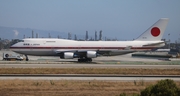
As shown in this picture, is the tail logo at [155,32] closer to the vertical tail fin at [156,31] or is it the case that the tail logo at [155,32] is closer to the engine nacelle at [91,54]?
the vertical tail fin at [156,31]

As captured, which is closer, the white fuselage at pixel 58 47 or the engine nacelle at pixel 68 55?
the engine nacelle at pixel 68 55

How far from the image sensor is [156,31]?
54.6m

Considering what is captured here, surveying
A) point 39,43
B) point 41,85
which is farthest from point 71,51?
point 41,85

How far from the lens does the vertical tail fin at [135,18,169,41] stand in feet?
179

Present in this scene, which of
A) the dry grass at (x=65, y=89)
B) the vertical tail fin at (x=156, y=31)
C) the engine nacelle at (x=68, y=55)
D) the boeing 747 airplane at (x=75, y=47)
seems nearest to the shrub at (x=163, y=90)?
the dry grass at (x=65, y=89)

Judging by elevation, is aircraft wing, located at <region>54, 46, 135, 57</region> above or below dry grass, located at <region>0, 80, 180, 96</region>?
above

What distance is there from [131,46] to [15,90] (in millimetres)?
36913

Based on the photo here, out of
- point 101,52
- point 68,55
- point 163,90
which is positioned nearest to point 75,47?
point 68,55

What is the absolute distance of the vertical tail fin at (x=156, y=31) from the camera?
179 ft

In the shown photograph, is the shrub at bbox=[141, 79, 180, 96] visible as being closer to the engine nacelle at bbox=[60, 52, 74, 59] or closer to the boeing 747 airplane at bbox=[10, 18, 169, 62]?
the engine nacelle at bbox=[60, 52, 74, 59]

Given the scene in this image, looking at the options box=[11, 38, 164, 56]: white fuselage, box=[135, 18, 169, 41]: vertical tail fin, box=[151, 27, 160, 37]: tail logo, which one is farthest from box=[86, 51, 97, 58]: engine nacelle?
box=[151, 27, 160, 37]: tail logo

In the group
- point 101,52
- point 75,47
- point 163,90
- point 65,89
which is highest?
point 75,47

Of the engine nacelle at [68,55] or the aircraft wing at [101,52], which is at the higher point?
the aircraft wing at [101,52]

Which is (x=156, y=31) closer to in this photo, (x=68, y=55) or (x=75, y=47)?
(x=75, y=47)
